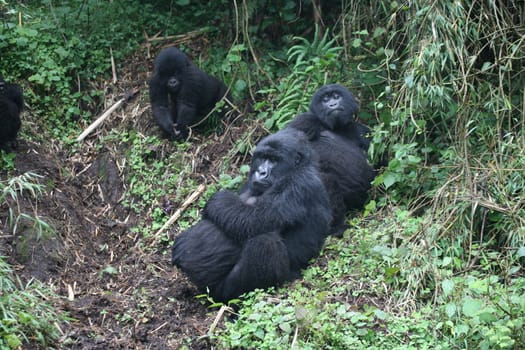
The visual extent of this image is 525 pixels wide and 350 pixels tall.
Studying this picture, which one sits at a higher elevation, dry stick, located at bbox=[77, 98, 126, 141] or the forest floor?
dry stick, located at bbox=[77, 98, 126, 141]

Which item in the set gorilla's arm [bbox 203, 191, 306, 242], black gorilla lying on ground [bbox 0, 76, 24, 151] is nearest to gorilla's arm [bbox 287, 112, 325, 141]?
gorilla's arm [bbox 203, 191, 306, 242]

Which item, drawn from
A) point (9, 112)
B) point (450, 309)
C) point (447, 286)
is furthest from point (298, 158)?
point (9, 112)

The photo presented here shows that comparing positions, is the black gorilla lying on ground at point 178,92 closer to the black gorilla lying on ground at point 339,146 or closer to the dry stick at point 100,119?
the dry stick at point 100,119

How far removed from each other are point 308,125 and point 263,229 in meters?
1.47

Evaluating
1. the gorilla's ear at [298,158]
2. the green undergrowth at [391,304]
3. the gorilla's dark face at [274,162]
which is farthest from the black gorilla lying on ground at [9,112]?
the green undergrowth at [391,304]

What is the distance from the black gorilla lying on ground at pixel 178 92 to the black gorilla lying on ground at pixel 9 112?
1329 mm

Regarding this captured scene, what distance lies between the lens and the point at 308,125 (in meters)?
6.74

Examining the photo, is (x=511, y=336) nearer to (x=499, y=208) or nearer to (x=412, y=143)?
(x=499, y=208)

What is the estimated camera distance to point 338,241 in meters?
6.02

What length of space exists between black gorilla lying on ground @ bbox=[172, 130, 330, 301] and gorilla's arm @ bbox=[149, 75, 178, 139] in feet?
6.32

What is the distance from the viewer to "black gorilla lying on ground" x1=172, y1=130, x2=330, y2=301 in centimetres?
541

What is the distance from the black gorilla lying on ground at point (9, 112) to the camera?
6.76m

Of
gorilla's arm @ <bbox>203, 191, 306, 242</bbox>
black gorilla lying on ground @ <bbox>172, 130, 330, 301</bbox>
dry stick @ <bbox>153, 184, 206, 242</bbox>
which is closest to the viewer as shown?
black gorilla lying on ground @ <bbox>172, 130, 330, 301</bbox>

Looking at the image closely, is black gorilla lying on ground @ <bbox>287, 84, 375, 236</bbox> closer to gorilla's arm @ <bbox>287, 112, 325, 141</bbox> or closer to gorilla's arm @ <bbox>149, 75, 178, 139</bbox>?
gorilla's arm @ <bbox>287, 112, 325, 141</bbox>
